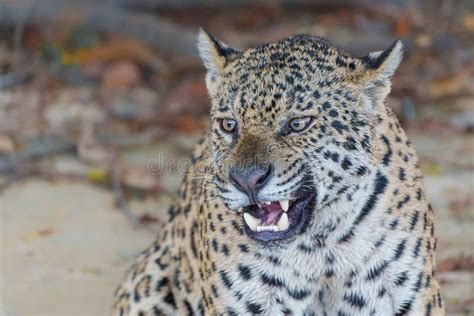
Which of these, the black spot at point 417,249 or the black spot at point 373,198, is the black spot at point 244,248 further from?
the black spot at point 417,249

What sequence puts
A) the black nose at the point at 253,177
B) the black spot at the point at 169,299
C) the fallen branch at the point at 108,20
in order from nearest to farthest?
1. the black nose at the point at 253,177
2. the black spot at the point at 169,299
3. the fallen branch at the point at 108,20

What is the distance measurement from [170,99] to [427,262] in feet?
22.2

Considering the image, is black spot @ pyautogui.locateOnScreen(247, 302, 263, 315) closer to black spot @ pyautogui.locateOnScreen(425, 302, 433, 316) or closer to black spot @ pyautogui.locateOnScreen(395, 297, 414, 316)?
black spot @ pyautogui.locateOnScreen(395, 297, 414, 316)

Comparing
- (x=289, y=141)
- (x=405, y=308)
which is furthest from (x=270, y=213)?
(x=405, y=308)

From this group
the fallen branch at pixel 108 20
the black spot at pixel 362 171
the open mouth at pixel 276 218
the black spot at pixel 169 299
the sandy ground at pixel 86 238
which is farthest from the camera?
the fallen branch at pixel 108 20

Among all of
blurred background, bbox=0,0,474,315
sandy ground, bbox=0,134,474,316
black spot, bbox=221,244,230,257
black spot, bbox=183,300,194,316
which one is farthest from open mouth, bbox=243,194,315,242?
blurred background, bbox=0,0,474,315

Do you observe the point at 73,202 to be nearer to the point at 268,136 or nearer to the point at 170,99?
the point at 170,99

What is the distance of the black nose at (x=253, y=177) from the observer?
581 cm

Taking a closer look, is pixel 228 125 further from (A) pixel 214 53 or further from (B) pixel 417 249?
(B) pixel 417 249

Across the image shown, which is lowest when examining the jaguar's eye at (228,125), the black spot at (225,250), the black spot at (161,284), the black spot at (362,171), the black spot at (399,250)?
the black spot at (161,284)

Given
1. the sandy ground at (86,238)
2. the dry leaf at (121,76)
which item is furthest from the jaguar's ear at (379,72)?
the dry leaf at (121,76)

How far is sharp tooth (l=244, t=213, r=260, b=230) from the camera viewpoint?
6.07 m

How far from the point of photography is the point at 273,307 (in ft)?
20.9

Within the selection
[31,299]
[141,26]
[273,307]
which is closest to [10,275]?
[31,299]
